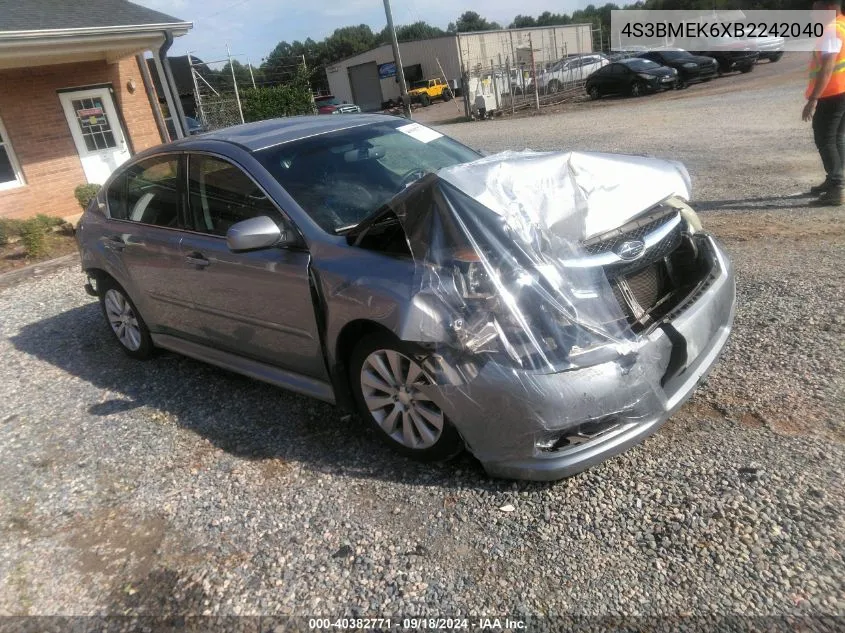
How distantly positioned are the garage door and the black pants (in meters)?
52.0

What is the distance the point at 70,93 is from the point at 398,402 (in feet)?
40.9

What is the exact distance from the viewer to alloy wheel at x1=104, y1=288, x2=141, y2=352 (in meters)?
5.17

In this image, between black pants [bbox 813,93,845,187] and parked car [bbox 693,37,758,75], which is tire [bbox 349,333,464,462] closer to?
black pants [bbox 813,93,845,187]

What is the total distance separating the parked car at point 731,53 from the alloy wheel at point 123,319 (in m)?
26.4

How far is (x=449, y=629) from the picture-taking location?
235cm

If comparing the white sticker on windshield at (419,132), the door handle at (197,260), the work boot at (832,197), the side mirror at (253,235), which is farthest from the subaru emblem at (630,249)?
the work boot at (832,197)

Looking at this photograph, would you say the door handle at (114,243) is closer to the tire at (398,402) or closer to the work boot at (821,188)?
the tire at (398,402)

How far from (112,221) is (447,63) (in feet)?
169

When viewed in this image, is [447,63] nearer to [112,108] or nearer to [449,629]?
[112,108]

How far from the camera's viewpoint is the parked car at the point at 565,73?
2869 centimetres

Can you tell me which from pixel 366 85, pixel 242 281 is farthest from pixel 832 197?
pixel 366 85

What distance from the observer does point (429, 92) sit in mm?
45500

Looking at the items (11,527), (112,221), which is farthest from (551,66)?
(11,527)

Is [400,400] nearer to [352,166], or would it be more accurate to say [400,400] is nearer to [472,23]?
[352,166]
